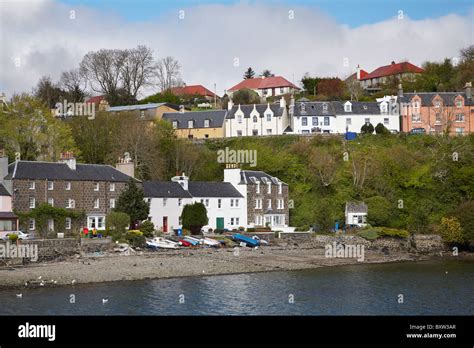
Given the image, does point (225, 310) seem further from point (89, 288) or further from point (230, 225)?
point (230, 225)

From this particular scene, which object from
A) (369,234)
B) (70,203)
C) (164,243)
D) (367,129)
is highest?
(367,129)

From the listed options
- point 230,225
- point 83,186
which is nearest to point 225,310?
point 83,186

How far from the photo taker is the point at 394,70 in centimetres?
12144

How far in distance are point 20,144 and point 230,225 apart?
20.2 meters

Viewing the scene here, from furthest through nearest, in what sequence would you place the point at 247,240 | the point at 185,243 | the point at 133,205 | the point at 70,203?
the point at 247,240
the point at 133,205
the point at 70,203
the point at 185,243

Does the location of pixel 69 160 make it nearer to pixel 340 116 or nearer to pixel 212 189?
pixel 212 189

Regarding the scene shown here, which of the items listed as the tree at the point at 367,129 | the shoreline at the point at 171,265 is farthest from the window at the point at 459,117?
the shoreline at the point at 171,265

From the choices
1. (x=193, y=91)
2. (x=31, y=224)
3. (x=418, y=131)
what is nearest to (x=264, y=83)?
(x=193, y=91)

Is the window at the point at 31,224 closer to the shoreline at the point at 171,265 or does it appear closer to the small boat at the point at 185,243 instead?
the shoreline at the point at 171,265

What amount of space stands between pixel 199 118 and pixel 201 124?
3.28 ft

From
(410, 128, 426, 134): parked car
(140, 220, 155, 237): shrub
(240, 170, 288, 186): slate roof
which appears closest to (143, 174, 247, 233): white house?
(240, 170, 288, 186): slate roof

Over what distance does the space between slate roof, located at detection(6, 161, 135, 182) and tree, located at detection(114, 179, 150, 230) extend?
250cm

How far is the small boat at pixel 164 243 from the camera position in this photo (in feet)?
186

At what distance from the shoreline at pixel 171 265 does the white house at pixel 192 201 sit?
8.47 meters
